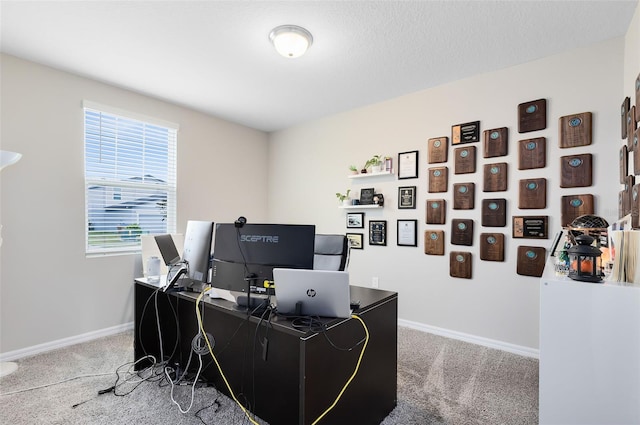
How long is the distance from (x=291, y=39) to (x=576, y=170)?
8.10ft

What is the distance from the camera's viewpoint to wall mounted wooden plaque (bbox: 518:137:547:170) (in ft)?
8.97

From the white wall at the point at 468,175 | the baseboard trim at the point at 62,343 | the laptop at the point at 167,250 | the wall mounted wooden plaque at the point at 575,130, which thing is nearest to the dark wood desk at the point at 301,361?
the laptop at the point at 167,250

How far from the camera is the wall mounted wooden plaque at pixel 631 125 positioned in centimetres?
195

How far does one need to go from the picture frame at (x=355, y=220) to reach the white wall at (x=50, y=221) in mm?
2484

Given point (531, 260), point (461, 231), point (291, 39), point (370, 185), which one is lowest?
point (531, 260)

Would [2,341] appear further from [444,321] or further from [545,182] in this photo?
[545,182]

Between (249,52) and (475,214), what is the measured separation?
2.54m

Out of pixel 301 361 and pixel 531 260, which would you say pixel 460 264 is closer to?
pixel 531 260

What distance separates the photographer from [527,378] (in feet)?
7.88

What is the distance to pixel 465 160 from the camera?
3.15 meters

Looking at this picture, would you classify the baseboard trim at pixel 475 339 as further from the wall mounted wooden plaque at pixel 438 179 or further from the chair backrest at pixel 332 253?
the chair backrest at pixel 332 253

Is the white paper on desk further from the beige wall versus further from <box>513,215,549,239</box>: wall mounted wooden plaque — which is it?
<box>513,215,549,239</box>: wall mounted wooden plaque

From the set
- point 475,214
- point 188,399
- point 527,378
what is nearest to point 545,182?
point 475,214

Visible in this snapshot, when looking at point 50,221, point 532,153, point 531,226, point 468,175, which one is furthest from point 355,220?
point 50,221
